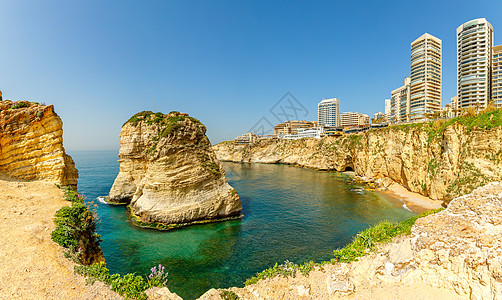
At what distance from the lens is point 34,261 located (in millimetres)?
6586

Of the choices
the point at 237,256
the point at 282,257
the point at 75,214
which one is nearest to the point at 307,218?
the point at 282,257

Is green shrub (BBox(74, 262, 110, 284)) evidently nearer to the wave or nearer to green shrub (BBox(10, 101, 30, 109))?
green shrub (BBox(10, 101, 30, 109))

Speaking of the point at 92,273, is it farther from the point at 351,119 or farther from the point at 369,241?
the point at 351,119

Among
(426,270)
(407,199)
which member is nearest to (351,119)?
(407,199)

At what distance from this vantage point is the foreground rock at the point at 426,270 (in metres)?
7.82

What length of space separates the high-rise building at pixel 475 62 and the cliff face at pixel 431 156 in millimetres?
35854

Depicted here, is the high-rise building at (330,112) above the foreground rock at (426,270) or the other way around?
above

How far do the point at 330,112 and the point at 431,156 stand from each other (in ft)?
459

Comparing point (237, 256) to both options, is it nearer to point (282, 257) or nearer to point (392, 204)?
point (282, 257)

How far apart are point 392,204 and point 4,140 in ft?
143

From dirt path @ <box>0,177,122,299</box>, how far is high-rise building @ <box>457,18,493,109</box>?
8779cm

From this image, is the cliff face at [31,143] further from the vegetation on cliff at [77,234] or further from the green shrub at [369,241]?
the green shrub at [369,241]

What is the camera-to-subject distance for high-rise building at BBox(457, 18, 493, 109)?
192 feet

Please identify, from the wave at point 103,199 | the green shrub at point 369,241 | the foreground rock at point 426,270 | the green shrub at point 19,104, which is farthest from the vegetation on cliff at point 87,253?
the wave at point 103,199
